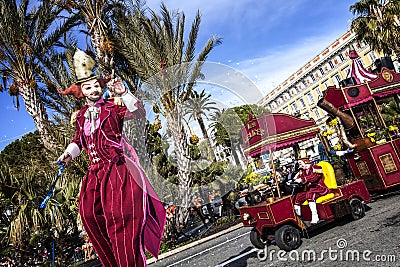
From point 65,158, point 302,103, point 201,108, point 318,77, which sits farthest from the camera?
point 302,103

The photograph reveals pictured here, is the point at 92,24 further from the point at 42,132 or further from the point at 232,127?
the point at 232,127

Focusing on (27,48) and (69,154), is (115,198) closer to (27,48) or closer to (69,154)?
(69,154)

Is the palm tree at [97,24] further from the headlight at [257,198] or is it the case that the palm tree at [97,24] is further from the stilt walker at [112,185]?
the stilt walker at [112,185]

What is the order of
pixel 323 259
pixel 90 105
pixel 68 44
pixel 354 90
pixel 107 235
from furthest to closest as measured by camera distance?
pixel 68 44
pixel 354 90
pixel 323 259
pixel 90 105
pixel 107 235

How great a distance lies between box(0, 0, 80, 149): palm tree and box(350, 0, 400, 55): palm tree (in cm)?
1398

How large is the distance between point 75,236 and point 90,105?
633 centimetres

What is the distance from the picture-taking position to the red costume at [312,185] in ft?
18.1

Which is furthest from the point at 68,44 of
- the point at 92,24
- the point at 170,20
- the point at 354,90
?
the point at 354,90

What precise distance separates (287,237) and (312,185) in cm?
112

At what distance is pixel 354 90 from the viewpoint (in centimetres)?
724

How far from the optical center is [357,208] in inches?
230

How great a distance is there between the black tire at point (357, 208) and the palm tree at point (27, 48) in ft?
28.1

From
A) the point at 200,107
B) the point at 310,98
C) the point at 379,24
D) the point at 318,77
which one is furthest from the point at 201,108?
the point at 310,98

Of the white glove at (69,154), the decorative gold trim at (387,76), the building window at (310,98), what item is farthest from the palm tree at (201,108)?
the building window at (310,98)
